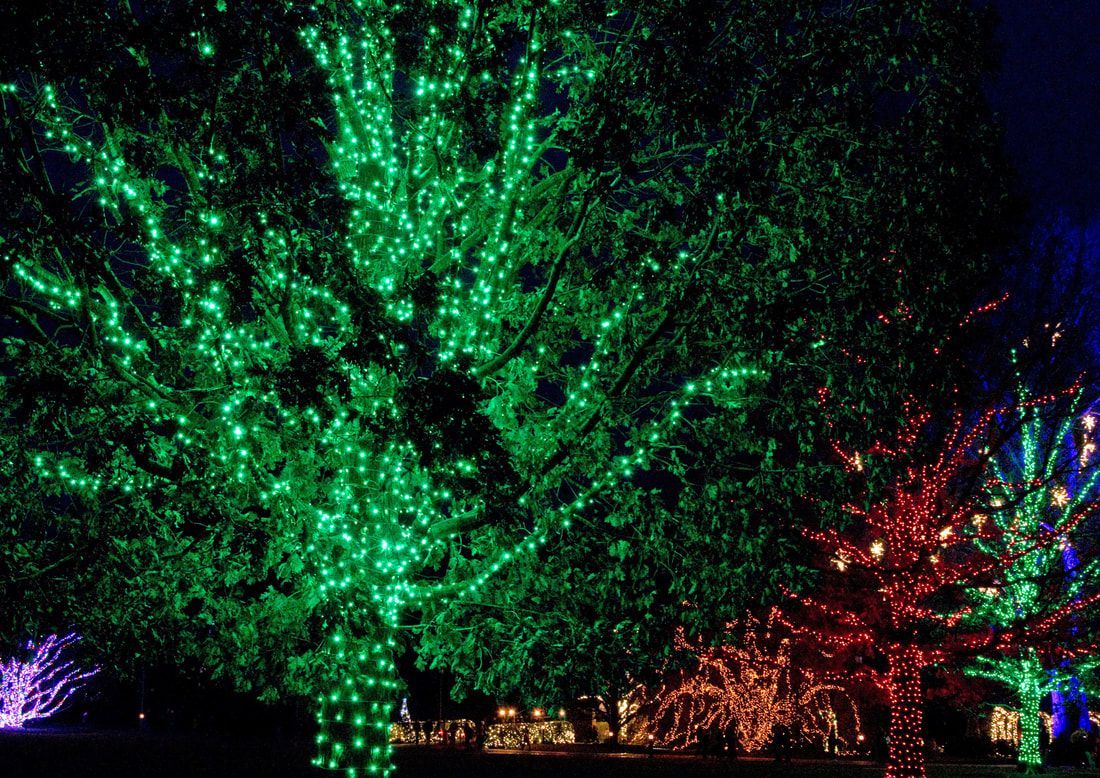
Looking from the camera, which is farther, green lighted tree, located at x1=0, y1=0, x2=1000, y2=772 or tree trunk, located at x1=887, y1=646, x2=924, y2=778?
tree trunk, located at x1=887, y1=646, x2=924, y2=778

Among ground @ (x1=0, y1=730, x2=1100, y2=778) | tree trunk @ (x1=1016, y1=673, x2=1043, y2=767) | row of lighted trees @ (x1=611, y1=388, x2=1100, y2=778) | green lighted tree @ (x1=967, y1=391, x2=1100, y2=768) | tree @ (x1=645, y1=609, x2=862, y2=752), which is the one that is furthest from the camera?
tree @ (x1=645, y1=609, x2=862, y2=752)

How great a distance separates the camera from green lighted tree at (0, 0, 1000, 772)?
724 cm

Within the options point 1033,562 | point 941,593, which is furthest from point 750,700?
point 941,593

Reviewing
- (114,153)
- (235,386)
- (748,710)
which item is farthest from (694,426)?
(748,710)

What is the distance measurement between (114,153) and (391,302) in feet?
10.2

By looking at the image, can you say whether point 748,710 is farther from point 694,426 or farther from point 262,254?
point 262,254

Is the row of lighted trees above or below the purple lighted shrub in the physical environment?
above

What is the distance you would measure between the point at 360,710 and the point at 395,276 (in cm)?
453

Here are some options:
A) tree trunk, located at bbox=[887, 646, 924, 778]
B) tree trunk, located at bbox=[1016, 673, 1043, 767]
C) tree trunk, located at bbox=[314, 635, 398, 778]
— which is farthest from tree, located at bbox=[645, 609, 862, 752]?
tree trunk, located at bbox=[314, 635, 398, 778]

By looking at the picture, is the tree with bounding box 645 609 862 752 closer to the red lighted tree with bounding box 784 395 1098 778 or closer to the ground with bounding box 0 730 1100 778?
the ground with bounding box 0 730 1100 778

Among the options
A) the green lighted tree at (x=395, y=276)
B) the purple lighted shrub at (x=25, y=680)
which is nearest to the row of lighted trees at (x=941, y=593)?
the green lighted tree at (x=395, y=276)

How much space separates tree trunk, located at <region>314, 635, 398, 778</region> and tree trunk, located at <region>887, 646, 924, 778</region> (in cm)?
985

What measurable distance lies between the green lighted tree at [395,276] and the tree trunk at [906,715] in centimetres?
829

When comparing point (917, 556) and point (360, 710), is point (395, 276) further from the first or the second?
point (917, 556)
